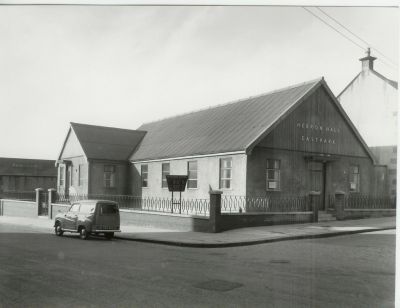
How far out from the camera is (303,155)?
24.2 metres

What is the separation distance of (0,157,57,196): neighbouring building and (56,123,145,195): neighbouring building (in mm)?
22900

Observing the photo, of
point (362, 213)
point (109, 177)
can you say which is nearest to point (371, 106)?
point (362, 213)

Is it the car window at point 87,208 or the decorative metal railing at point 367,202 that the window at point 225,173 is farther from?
the car window at point 87,208

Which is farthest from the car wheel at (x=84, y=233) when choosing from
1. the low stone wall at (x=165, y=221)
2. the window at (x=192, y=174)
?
the window at (x=192, y=174)

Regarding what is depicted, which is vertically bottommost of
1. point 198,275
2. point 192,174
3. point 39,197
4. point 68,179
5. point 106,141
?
point 198,275

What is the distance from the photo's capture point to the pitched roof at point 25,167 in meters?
56.9

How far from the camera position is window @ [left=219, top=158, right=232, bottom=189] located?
76.4 ft

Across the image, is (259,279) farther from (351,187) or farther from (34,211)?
(34,211)

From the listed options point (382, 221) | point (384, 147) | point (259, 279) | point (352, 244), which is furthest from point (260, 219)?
point (384, 147)

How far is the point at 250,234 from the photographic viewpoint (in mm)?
17531

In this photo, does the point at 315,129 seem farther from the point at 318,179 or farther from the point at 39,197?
the point at 39,197

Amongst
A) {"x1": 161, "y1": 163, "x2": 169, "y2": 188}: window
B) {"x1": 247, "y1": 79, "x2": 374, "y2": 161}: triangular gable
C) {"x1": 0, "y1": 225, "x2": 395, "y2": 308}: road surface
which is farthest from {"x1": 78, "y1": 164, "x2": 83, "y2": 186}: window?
{"x1": 0, "y1": 225, "x2": 395, "y2": 308}: road surface

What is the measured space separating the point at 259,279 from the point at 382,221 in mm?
15632

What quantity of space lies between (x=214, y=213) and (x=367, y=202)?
456 inches
